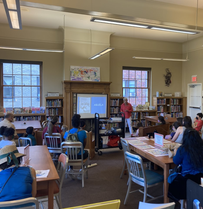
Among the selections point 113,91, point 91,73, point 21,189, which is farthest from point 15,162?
point 113,91

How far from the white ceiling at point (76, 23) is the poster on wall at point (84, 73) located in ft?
5.30

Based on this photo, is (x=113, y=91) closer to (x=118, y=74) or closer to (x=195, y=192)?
(x=118, y=74)

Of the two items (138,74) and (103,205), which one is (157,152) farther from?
(138,74)

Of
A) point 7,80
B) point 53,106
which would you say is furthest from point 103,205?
point 7,80

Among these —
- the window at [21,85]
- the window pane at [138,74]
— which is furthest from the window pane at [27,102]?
the window pane at [138,74]

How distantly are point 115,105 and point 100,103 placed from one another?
0.81 meters

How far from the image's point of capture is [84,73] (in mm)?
8234

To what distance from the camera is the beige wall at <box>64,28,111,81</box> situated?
A: 803 centimetres

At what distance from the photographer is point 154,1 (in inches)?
197

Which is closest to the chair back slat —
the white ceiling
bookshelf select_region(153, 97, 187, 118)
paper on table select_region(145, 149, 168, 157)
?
paper on table select_region(145, 149, 168, 157)

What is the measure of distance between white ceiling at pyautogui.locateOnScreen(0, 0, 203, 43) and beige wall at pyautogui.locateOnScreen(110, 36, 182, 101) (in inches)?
14.8

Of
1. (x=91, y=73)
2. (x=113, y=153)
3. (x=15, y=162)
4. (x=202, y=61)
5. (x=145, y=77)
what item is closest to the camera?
(x=15, y=162)

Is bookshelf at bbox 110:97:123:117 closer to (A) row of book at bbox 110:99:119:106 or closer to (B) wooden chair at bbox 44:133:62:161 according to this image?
(A) row of book at bbox 110:99:119:106

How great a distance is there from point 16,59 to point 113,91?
167 inches
